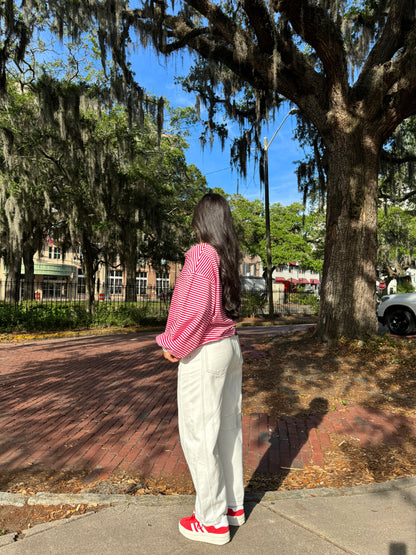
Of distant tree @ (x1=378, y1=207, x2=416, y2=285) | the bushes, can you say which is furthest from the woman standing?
distant tree @ (x1=378, y1=207, x2=416, y2=285)

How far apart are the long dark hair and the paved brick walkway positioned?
1767 millimetres

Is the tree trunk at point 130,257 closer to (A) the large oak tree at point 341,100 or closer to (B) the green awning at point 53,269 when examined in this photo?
(A) the large oak tree at point 341,100

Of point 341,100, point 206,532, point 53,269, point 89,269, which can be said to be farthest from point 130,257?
point 53,269

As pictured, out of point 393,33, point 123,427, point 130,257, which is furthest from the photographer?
point 130,257

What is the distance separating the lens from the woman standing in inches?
86.7

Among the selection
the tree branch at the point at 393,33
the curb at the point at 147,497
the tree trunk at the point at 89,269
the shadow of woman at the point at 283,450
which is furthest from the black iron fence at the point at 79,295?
the curb at the point at 147,497

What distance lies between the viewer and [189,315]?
219 centimetres

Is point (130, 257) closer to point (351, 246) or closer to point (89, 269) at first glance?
point (89, 269)

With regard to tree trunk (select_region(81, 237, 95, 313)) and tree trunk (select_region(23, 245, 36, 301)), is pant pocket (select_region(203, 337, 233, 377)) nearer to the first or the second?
tree trunk (select_region(81, 237, 95, 313))

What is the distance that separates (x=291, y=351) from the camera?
6.56m

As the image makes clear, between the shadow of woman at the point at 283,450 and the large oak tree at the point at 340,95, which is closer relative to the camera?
the shadow of woman at the point at 283,450

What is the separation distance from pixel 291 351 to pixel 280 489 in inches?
144

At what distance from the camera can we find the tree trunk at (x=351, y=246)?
6.47 metres

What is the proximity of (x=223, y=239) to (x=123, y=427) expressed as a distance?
9.30 feet
